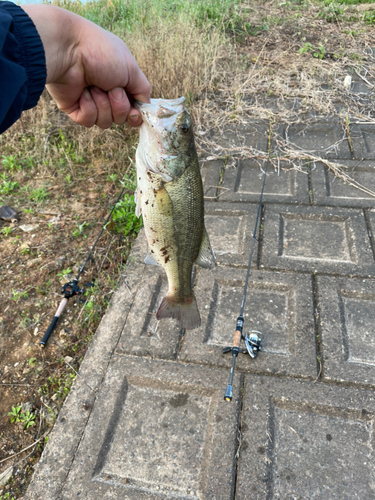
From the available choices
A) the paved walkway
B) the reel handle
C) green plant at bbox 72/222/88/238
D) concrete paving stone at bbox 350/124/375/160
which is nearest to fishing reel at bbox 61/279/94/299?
the reel handle

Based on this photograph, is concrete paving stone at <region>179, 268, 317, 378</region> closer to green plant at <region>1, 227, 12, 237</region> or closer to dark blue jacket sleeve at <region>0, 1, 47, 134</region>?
dark blue jacket sleeve at <region>0, 1, 47, 134</region>

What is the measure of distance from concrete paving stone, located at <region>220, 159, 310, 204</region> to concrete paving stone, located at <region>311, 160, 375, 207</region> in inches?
4.9

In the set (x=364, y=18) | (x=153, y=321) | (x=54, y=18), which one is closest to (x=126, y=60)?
(x=54, y=18)

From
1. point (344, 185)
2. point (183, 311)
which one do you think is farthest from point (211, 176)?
point (183, 311)

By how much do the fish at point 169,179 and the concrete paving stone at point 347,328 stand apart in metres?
1.25

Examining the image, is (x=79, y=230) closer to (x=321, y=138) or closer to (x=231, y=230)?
(x=231, y=230)

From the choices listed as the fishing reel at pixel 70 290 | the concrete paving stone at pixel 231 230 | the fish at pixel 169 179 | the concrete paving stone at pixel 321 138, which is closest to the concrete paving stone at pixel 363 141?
the concrete paving stone at pixel 321 138

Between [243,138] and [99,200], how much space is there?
77.7 inches

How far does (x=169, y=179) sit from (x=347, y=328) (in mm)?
1706

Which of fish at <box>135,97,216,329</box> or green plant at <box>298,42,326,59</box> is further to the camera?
green plant at <box>298,42,326,59</box>

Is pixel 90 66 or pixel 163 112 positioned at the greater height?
pixel 90 66

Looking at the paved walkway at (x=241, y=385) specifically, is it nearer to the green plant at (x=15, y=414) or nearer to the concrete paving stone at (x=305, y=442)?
the concrete paving stone at (x=305, y=442)

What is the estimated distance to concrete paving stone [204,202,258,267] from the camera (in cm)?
308

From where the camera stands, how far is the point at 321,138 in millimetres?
4457
